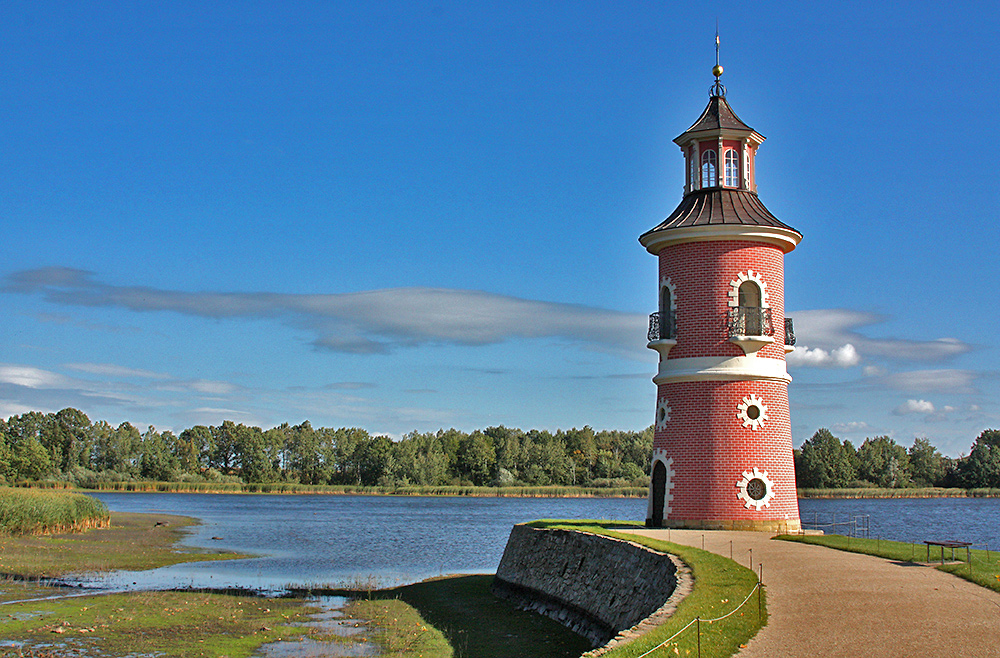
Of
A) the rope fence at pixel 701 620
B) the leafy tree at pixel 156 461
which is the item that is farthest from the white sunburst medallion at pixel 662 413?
the leafy tree at pixel 156 461

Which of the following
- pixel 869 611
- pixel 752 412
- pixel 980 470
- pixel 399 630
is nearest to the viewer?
pixel 869 611

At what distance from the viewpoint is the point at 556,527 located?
23.6 meters

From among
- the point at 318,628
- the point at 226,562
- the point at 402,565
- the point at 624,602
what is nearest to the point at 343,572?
the point at 402,565

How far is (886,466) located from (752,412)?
94341 millimetres

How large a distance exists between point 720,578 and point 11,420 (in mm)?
139706

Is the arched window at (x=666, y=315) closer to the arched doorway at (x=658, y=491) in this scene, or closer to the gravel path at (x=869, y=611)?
A: the arched doorway at (x=658, y=491)

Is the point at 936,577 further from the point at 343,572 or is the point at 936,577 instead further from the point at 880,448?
the point at 880,448

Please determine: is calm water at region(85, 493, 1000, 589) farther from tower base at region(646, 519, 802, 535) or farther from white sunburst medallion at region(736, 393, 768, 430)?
white sunburst medallion at region(736, 393, 768, 430)

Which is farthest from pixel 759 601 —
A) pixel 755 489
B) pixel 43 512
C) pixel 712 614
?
pixel 43 512

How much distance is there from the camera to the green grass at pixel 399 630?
19078mm

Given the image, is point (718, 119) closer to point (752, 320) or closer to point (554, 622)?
point (752, 320)

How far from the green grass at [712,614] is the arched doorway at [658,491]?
23.2ft

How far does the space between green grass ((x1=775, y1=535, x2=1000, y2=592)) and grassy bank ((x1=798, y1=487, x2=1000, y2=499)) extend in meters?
77.7

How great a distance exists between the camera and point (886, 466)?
109 m
